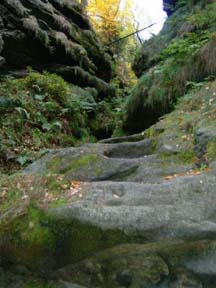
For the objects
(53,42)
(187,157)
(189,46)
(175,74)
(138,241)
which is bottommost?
(187,157)

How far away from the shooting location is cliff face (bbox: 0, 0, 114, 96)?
41.3ft

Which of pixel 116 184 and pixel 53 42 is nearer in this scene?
pixel 116 184

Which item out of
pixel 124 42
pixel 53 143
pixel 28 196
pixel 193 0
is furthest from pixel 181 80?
pixel 124 42

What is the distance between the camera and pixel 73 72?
14.1 m

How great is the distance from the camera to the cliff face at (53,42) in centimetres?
1260

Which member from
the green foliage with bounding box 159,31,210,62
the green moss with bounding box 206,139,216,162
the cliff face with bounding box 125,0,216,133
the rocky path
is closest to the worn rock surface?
the rocky path

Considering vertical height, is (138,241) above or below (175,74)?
below

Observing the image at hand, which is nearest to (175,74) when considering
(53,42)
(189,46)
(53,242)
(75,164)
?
(189,46)

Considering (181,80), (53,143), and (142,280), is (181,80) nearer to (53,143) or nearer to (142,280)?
(53,143)

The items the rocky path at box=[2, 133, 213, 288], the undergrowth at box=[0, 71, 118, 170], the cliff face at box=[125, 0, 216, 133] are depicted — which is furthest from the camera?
the undergrowth at box=[0, 71, 118, 170]

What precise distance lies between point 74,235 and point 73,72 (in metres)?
11.1

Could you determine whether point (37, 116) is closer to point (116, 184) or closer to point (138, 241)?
point (116, 184)

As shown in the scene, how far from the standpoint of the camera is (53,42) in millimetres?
13633

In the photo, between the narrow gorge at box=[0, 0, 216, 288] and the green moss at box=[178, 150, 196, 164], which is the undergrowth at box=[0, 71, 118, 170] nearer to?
the narrow gorge at box=[0, 0, 216, 288]
